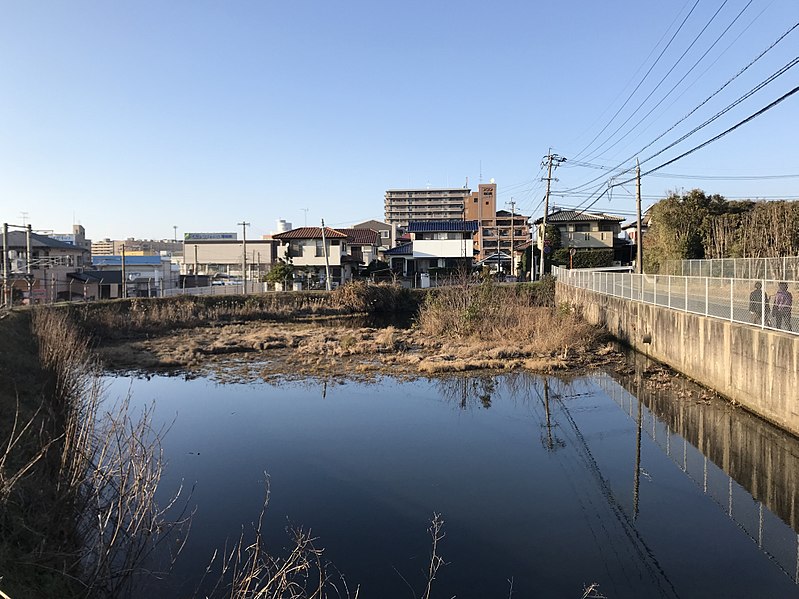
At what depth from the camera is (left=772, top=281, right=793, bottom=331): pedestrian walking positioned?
1062 cm

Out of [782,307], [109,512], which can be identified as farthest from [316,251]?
[109,512]

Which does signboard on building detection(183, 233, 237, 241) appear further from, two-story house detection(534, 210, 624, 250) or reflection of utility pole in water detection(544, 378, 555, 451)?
reflection of utility pole in water detection(544, 378, 555, 451)

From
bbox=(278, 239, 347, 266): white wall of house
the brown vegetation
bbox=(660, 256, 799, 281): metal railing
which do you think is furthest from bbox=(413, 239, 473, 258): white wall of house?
bbox=(660, 256, 799, 281): metal railing

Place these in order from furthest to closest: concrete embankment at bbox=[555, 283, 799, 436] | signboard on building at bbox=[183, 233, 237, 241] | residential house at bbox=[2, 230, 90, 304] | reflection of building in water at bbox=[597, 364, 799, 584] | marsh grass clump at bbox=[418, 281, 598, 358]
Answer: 1. signboard on building at bbox=[183, 233, 237, 241]
2. residential house at bbox=[2, 230, 90, 304]
3. marsh grass clump at bbox=[418, 281, 598, 358]
4. concrete embankment at bbox=[555, 283, 799, 436]
5. reflection of building in water at bbox=[597, 364, 799, 584]

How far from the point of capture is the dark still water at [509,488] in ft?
21.4

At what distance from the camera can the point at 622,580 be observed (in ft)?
20.7

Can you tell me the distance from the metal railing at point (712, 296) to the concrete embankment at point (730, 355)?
230 millimetres

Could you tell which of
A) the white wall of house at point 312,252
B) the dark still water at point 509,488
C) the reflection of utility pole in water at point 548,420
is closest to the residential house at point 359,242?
the white wall of house at point 312,252

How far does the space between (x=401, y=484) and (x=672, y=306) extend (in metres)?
11.7

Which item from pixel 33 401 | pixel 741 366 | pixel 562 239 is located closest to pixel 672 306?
pixel 741 366

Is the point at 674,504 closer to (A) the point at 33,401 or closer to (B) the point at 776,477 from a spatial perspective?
(B) the point at 776,477

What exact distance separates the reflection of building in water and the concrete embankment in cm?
36

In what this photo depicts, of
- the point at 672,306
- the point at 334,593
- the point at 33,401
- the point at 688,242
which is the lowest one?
the point at 334,593

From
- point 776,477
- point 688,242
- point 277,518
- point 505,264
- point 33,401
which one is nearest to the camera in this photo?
point 277,518
